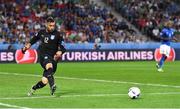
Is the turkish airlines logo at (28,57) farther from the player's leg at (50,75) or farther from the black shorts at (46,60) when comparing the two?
the player's leg at (50,75)

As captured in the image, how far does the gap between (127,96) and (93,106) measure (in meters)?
2.65

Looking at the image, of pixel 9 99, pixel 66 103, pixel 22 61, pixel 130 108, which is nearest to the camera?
pixel 130 108

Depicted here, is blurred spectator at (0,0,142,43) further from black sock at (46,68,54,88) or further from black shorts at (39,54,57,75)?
black sock at (46,68,54,88)

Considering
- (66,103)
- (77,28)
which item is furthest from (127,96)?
(77,28)

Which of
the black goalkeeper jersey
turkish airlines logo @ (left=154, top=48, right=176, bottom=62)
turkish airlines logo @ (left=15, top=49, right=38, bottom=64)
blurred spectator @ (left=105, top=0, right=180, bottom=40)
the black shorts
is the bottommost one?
turkish airlines logo @ (left=154, top=48, right=176, bottom=62)

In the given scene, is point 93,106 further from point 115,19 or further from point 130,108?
point 115,19

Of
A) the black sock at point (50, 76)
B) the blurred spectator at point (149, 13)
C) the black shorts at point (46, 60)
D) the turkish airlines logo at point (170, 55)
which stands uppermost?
the black shorts at point (46, 60)

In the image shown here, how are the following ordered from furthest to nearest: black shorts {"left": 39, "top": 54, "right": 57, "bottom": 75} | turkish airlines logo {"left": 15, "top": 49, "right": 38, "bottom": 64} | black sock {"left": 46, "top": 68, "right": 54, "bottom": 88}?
turkish airlines logo {"left": 15, "top": 49, "right": 38, "bottom": 64} → black shorts {"left": 39, "top": 54, "right": 57, "bottom": 75} → black sock {"left": 46, "top": 68, "right": 54, "bottom": 88}

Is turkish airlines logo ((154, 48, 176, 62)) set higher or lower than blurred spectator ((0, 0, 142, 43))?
lower

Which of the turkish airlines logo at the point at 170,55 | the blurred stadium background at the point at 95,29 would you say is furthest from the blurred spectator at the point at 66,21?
the turkish airlines logo at the point at 170,55

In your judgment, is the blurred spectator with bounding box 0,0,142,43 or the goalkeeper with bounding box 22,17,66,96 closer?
the goalkeeper with bounding box 22,17,66,96

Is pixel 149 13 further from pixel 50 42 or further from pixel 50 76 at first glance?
pixel 50 76

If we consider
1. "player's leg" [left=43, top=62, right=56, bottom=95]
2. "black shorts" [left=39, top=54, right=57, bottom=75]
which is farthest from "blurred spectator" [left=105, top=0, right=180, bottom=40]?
"player's leg" [left=43, top=62, right=56, bottom=95]

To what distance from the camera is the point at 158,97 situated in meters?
15.8
